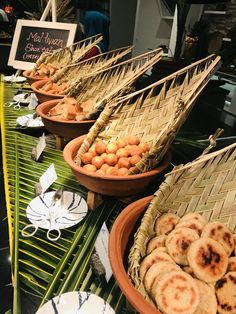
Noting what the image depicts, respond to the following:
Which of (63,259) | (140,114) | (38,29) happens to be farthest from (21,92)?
(63,259)

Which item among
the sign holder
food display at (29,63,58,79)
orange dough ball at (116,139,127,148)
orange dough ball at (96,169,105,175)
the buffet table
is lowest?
the buffet table

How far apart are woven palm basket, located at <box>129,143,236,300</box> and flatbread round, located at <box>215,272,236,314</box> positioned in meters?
0.23

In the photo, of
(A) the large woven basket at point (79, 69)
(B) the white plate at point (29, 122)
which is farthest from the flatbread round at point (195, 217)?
(A) the large woven basket at point (79, 69)

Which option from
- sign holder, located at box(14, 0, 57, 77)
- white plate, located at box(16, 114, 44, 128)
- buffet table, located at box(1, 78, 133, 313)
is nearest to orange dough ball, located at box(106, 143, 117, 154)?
buffet table, located at box(1, 78, 133, 313)

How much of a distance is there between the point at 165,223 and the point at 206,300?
0.28 metres

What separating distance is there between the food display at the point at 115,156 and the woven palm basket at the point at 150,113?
0.05 meters

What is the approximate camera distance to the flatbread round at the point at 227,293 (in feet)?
2.33

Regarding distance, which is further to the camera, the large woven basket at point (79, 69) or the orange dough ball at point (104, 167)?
the large woven basket at point (79, 69)

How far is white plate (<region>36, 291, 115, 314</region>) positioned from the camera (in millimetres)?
731

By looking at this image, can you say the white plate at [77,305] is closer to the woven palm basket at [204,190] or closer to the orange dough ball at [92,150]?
the woven palm basket at [204,190]

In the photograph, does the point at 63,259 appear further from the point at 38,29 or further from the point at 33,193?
the point at 38,29

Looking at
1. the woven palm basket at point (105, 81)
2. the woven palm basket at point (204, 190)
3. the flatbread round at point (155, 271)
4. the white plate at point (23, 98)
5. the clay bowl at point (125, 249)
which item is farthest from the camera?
the white plate at point (23, 98)

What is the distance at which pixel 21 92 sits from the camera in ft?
8.78

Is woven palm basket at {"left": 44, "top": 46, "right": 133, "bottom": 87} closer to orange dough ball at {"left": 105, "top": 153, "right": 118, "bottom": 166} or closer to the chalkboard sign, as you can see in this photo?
the chalkboard sign
